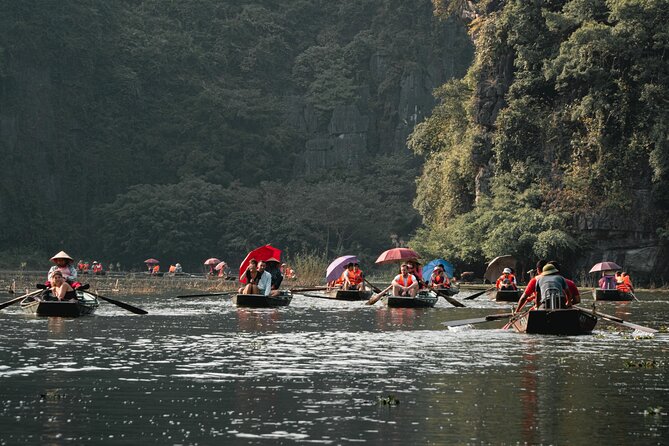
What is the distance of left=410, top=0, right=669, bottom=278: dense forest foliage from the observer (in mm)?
57500

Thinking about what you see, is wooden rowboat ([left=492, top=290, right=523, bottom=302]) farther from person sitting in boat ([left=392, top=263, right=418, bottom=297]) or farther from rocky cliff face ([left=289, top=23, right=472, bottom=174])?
rocky cliff face ([left=289, top=23, right=472, bottom=174])

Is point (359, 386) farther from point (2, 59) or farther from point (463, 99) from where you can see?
point (2, 59)

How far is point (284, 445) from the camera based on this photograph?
43.1 feet

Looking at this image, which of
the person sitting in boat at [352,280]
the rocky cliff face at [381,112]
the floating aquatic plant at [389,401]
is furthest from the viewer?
the rocky cliff face at [381,112]

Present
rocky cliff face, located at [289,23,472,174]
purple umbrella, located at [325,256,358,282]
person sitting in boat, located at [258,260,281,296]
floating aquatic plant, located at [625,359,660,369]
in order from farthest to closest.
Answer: rocky cliff face, located at [289,23,472,174]
purple umbrella, located at [325,256,358,282]
person sitting in boat, located at [258,260,281,296]
floating aquatic plant, located at [625,359,660,369]

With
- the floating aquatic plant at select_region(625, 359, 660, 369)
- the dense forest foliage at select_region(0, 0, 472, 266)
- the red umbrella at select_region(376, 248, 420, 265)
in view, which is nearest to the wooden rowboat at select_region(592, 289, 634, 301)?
the red umbrella at select_region(376, 248, 420, 265)

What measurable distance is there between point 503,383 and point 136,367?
5.47 meters

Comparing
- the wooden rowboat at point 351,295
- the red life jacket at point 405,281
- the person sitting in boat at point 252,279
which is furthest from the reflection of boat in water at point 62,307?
the wooden rowboat at point 351,295

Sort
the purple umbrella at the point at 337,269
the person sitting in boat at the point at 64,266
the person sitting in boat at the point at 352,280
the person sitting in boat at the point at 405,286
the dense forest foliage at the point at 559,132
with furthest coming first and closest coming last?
the dense forest foliage at the point at 559,132
the purple umbrella at the point at 337,269
the person sitting in boat at the point at 352,280
the person sitting in boat at the point at 405,286
the person sitting in boat at the point at 64,266

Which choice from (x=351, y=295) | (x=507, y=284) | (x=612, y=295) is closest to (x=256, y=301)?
(x=351, y=295)

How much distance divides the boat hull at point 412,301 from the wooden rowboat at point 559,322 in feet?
34.6

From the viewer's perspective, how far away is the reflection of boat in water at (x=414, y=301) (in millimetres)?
37594

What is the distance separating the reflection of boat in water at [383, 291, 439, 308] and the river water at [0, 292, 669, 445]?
7.69 meters

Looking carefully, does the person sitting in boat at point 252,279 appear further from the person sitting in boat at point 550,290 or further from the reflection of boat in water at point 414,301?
the person sitting in boat at point 550,290
